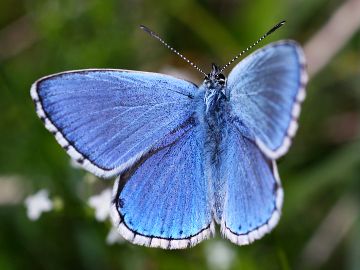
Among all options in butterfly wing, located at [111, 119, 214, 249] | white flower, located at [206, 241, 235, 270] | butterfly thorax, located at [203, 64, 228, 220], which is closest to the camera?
butterfly wing, located at [111, 119, 214, 249]

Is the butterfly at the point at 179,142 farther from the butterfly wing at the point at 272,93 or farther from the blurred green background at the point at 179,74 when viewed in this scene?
the blurred green background at the point at 179,74

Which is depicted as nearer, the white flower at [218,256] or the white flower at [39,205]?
the white flower at [39,205]

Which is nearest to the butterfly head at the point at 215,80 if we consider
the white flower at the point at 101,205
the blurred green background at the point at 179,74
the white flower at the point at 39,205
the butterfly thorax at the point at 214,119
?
the butterfly thorax at the point at 214,119

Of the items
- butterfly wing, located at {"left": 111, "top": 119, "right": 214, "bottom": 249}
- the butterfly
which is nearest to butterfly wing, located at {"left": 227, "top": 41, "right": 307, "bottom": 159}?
the butterfly

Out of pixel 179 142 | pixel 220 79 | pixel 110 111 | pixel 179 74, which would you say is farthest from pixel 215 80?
pixel 179 74

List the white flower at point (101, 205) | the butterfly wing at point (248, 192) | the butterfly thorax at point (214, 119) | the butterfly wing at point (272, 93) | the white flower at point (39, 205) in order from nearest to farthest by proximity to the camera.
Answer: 1. the butterfly wing at point (272, 93)
2. the butterfly wing at point (248, 192)
3. the butterfly thorax at point (214, 119)
4. the white flower at point (101, 205)
5. the white flower at point (39, 205)

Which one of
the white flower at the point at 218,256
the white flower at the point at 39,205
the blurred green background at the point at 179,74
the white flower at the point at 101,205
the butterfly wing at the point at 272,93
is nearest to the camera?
the butterfly wing at the point at 272,93

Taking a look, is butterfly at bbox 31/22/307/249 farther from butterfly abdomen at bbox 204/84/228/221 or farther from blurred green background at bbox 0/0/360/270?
blurred green background at bbox 0/0/360/270
